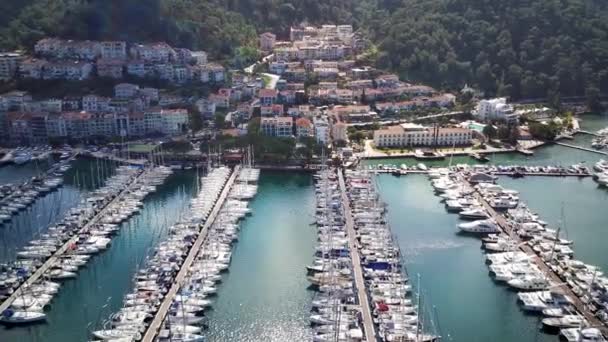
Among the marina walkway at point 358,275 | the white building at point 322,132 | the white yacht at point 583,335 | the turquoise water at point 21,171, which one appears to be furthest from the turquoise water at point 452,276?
the turquoise water at point 21,171

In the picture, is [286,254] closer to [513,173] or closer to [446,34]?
[513,173]

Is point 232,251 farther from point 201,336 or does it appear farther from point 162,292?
point 201,336

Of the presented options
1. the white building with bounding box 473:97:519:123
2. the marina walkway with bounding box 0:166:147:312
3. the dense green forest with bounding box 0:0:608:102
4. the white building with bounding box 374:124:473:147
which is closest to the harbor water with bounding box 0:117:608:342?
the marina walkway with bounding box 0:166:147:312

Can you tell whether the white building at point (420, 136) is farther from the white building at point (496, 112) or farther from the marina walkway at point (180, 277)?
the marina walkway at point (180, 277)

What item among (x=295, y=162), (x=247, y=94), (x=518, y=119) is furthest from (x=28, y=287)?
(x=518, y=119)

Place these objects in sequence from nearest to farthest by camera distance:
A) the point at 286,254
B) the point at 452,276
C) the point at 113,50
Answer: the point at 452,276, the point at 286,254, the point at 113,50

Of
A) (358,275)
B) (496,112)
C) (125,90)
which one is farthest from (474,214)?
(125,90)
